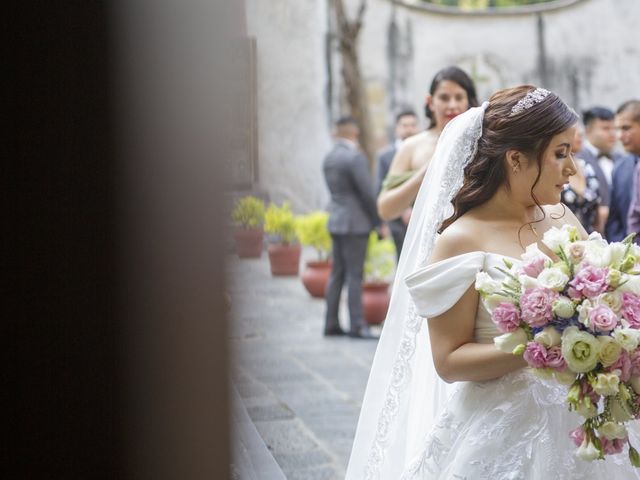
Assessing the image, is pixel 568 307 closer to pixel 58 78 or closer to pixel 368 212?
pixel 58 78

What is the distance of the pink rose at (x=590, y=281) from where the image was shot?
83.8 inches

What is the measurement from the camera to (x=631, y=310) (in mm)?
2131

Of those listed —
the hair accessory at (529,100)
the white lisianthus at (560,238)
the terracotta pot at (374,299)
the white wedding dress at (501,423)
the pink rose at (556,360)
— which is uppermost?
the hair accessory at (529,100)

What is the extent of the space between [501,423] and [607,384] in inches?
16.0

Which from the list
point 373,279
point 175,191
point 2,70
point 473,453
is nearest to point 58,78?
point 2,70

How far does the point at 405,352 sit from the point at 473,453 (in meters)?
0.54

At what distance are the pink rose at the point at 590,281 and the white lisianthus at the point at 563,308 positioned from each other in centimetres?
4

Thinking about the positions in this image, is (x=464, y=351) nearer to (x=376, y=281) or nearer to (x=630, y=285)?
(x=630, y=285)

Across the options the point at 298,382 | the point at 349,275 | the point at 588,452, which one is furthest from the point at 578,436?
the point at 349,275

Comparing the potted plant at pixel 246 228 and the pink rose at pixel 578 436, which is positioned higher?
the potted plant at pixel 246 228

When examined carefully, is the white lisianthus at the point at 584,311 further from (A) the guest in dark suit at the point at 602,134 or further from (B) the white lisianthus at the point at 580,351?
(A) the guest in dark suit at the point at 602,134

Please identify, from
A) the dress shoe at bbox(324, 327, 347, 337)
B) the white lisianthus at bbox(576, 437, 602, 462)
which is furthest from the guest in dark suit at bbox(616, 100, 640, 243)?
the white lisianthus at bbox(576, 437, 602, 462)

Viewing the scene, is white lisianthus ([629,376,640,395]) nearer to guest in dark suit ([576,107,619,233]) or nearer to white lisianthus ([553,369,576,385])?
white lisianthus ([553,369,576,385])

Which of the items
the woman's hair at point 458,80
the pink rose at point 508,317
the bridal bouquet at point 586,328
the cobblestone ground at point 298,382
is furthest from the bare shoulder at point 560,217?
the woman's hair at point 458,80
